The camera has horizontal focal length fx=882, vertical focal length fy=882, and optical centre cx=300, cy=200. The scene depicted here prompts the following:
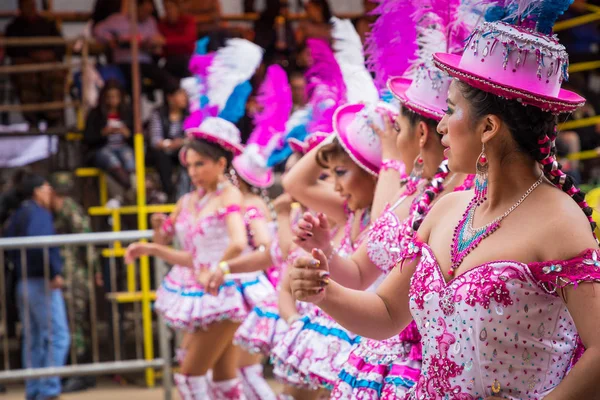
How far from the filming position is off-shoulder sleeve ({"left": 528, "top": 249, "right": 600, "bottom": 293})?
186 centimetres

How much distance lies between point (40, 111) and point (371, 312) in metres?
8.22

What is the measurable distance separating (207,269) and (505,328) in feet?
11.9

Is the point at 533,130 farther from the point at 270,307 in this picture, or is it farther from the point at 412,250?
the point at 270,307

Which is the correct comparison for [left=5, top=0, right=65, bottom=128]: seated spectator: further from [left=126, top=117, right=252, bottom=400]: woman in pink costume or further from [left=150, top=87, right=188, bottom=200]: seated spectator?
[left=126, top=117, right=252, bottom=400]: woman in pink costume

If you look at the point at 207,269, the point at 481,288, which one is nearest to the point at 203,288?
the point at 207,269

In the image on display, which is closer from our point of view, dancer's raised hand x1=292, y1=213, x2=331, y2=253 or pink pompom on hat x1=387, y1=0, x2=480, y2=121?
dancer's raised hand x1=292, y1=213, x2=331, y2=253

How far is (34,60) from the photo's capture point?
31.4 feet

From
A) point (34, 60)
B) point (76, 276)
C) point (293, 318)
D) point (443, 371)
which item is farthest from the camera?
point (34, 60)

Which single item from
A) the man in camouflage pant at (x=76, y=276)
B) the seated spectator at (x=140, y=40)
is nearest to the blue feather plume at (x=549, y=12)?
the man in camouflage pant at (x=76, y=276)

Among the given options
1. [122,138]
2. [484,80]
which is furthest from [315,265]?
[122,138]

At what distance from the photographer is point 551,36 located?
2109 mm

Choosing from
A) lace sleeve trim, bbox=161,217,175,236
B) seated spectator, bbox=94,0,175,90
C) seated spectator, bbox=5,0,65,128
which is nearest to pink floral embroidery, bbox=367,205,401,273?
lace sleeve trim, bbox=161,217,175,236

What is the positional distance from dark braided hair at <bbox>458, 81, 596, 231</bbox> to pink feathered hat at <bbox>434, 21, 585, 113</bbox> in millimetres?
23

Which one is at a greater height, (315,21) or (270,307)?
(315,21)
